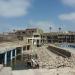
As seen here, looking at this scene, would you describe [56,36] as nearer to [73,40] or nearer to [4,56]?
[73,40]

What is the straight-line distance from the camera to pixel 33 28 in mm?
145500

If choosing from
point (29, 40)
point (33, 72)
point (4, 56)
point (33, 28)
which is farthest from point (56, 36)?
point (33, 72)

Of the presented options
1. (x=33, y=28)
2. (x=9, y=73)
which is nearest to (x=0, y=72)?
(x=9, y=73)

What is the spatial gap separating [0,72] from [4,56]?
26057 mm

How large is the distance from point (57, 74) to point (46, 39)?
4354 inches

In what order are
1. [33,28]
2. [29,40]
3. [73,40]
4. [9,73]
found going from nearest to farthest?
[9,73]
[29,40]
[73,40]
[33,28]

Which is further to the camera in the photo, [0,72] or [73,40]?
[73,40]

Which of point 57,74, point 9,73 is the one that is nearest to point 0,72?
point 9,73

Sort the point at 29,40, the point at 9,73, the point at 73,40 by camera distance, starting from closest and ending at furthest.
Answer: the point at 9,73
the point at 29,40
the point at 73,40

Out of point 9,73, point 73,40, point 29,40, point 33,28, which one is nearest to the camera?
point 9,73

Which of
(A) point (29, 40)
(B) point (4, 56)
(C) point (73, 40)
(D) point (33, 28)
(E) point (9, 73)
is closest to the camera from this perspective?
(E) point (9, 73)

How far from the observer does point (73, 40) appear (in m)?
126

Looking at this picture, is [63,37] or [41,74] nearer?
[41,74]

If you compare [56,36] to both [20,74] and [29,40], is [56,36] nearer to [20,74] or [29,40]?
[29,40]
